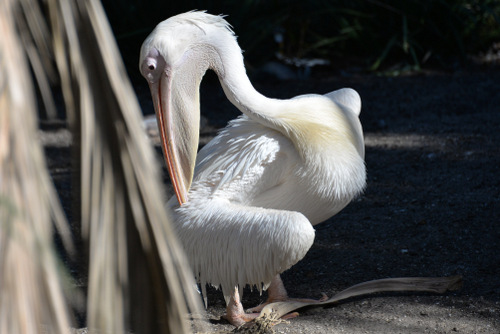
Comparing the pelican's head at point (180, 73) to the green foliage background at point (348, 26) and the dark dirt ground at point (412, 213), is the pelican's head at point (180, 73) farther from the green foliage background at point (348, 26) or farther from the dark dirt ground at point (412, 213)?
the green foliage background at point (348, 26)

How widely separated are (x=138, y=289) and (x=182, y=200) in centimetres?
180

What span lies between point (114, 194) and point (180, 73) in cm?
188

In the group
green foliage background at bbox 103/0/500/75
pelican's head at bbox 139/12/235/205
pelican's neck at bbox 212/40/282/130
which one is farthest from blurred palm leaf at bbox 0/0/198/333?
green foliage background at bbox 103/0/500/75

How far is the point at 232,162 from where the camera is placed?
2.67 metres

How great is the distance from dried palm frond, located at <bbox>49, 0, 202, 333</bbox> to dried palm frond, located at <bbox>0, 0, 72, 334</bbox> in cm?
6

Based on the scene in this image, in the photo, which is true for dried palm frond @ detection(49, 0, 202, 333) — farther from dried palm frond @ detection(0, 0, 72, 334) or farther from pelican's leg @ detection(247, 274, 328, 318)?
pelican's leg @ detection(247, 274, 328, 318)

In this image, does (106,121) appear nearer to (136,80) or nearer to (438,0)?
(136,80)

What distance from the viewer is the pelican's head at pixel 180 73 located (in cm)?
255

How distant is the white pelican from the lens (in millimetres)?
2484

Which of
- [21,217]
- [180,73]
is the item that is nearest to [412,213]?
[180,73]

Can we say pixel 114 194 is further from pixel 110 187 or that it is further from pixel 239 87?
pixel 239 87

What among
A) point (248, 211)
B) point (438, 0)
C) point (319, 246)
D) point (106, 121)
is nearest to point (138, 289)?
point (106, 121)

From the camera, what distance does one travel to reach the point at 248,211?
8.07ft

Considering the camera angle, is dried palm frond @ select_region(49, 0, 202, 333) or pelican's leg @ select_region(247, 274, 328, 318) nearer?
dried palm frond @ select_region(49, 0, 202, 333)
